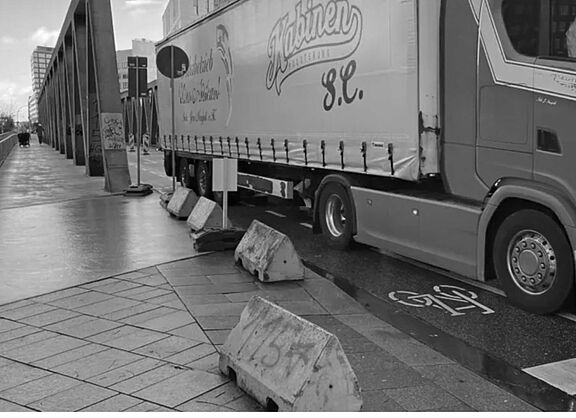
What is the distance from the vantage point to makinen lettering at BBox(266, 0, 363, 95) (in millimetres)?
8031

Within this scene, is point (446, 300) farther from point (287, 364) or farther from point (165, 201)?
point (165, 201)

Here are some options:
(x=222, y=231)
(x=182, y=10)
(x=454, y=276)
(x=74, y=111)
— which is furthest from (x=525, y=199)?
(x=182, y=10)

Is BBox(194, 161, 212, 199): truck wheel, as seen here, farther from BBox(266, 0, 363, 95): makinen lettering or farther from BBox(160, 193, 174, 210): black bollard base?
BBox(266, 0, 363, 95): makinen lettering

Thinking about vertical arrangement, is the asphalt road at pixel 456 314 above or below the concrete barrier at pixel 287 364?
below

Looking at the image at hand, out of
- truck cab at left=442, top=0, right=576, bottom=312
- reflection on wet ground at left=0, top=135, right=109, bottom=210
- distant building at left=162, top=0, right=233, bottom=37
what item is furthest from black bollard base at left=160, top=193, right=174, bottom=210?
distant building at left=162, top=0, right=233, bottom=37


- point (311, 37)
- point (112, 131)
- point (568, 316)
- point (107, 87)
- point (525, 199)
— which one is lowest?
point (568, 316)

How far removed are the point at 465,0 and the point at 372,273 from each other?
10.6 ft

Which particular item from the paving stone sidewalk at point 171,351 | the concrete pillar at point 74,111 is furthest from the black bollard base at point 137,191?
the concrete pillar at point 74,111

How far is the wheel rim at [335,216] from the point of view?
8.75 metres

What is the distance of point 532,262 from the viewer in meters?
5.57

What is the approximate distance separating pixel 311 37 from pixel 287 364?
20.8 feet

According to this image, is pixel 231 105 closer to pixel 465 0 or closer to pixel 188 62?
pixel 188 62

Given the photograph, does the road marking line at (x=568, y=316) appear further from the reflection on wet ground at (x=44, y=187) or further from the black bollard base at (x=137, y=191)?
the black bollard base at (x=137, y=191)

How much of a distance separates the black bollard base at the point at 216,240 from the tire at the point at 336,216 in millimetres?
1311
